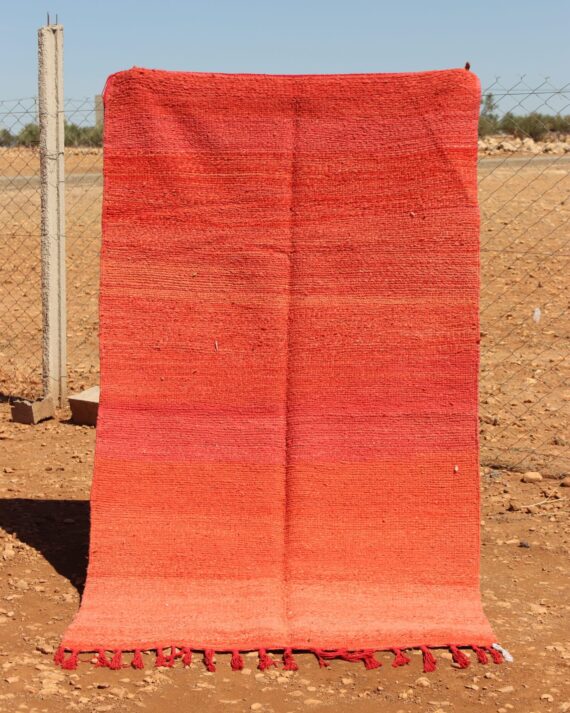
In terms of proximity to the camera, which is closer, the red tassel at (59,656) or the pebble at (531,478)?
the red tassel at (59,656)

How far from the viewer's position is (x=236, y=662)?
3256 mm

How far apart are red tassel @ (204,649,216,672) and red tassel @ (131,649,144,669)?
0.20m

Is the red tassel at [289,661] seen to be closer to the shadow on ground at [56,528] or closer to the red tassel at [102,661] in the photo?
the red tassel at [102,661]

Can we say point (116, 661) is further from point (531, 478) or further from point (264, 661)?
point (531, 478)

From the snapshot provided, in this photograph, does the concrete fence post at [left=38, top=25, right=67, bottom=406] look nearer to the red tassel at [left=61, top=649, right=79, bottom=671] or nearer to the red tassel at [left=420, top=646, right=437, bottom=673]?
the red tassel at [left=61, top=649, right=79, bottom=671]

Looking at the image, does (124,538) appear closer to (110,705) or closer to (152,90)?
(110,705)

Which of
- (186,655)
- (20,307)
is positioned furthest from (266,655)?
(20,307)

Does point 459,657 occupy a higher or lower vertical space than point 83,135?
lower

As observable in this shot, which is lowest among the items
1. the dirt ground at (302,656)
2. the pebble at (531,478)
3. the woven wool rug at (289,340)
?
the dirt ground at (302,656)

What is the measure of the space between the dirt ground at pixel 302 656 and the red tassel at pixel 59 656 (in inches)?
1.0

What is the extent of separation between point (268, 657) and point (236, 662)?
0.35 ft

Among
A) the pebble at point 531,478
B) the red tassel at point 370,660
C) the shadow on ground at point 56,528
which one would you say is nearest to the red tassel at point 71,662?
the shadow on ground at point 56,528

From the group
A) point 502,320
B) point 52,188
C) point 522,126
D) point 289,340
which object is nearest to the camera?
point 289,340

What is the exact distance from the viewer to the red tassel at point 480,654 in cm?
331
